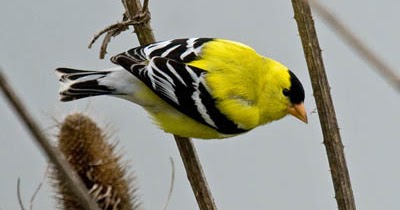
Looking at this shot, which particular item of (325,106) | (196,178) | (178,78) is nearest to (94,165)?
(196,178)

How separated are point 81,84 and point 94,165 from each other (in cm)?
45

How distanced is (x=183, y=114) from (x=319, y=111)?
0.61 meters

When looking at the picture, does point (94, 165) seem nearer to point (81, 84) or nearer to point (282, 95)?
point (81, 84)

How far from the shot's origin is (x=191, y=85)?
1.69 metres

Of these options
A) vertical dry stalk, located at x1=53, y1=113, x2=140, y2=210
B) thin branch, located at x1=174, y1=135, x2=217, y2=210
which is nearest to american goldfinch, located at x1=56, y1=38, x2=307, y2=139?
thin branch, located at x1=174, y1=135, x2=217, y2=210

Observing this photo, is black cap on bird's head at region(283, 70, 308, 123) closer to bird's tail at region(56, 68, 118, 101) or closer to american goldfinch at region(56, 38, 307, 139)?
american goldfinch at region(56, 38, 307, 139)

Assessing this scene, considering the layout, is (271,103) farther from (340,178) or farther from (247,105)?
(340,178)

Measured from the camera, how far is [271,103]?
1.97 m

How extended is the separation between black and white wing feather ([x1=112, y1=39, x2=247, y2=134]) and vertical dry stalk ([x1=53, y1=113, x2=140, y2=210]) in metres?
0.42

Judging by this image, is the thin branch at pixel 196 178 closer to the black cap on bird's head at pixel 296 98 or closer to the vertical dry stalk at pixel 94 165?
the vertical dry stalk at pixel 94 165

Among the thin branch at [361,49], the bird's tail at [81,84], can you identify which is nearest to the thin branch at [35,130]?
the thin branch at [361,49]

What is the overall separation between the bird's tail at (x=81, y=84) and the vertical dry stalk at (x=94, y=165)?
0.34m

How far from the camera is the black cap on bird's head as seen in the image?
6.39ft

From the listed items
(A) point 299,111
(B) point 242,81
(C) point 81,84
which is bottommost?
(A) point 299,111
